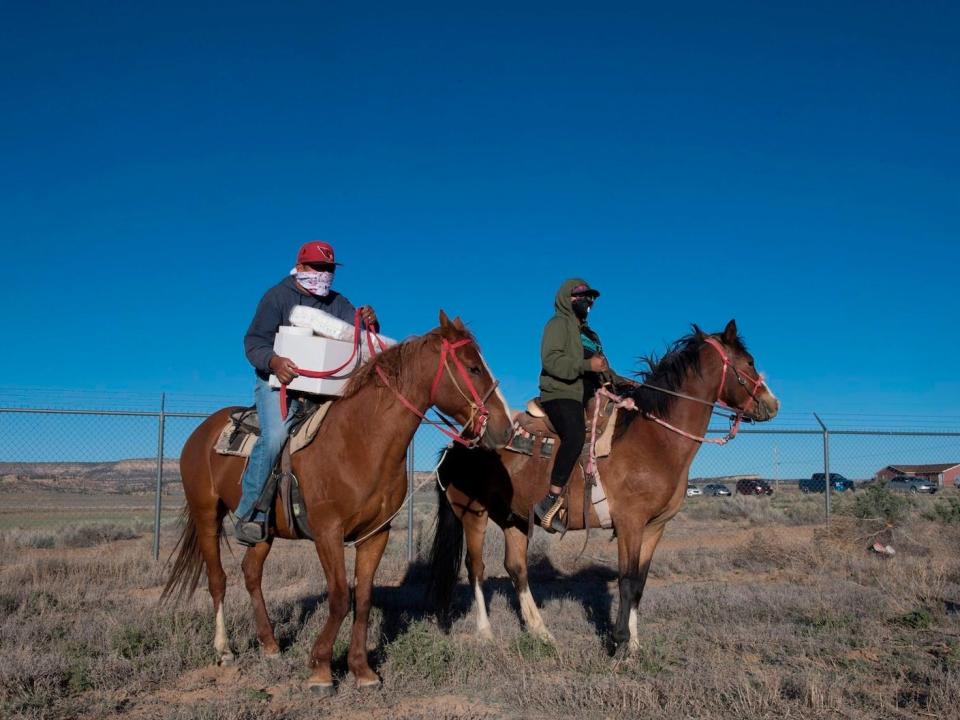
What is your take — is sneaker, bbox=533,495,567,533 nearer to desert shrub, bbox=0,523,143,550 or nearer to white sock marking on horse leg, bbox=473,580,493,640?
white sock marking on horse leg, bbox=473,580,493,640

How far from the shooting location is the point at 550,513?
6656mm

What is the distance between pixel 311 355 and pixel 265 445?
2.59 ft

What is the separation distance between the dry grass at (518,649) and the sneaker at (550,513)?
1051mm

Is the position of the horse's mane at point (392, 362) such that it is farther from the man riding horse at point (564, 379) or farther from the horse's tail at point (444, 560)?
the horse's tail at point (444, 560)

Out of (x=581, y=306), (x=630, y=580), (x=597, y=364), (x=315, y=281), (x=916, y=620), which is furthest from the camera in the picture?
(x=916, y=620)

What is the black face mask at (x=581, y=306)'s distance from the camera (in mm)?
6902

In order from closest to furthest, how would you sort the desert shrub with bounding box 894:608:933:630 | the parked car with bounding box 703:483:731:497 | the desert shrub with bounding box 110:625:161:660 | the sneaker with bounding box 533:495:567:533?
1. the desert shrub with bounding box 110:625:161:660
2. the sneaker with bounding box 533:495:567:533
3. the desert shrub with bounding box 894:608:933:630
4. the parked car with bounding box 703:483:731:497

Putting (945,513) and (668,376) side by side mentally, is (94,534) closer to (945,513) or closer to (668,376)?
(668,376)

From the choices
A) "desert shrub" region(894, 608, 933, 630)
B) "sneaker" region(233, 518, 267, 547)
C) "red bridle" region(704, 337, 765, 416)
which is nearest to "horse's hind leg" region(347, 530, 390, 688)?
"sneaker" region(233, 518, 267, 547)

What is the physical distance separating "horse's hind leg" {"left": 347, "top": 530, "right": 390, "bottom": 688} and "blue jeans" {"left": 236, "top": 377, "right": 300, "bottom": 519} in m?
0.94

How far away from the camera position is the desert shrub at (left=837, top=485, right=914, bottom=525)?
14109 mm

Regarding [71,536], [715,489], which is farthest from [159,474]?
[715,489]

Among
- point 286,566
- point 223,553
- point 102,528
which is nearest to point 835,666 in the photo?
point 286,566

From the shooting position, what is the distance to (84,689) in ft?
17.4
